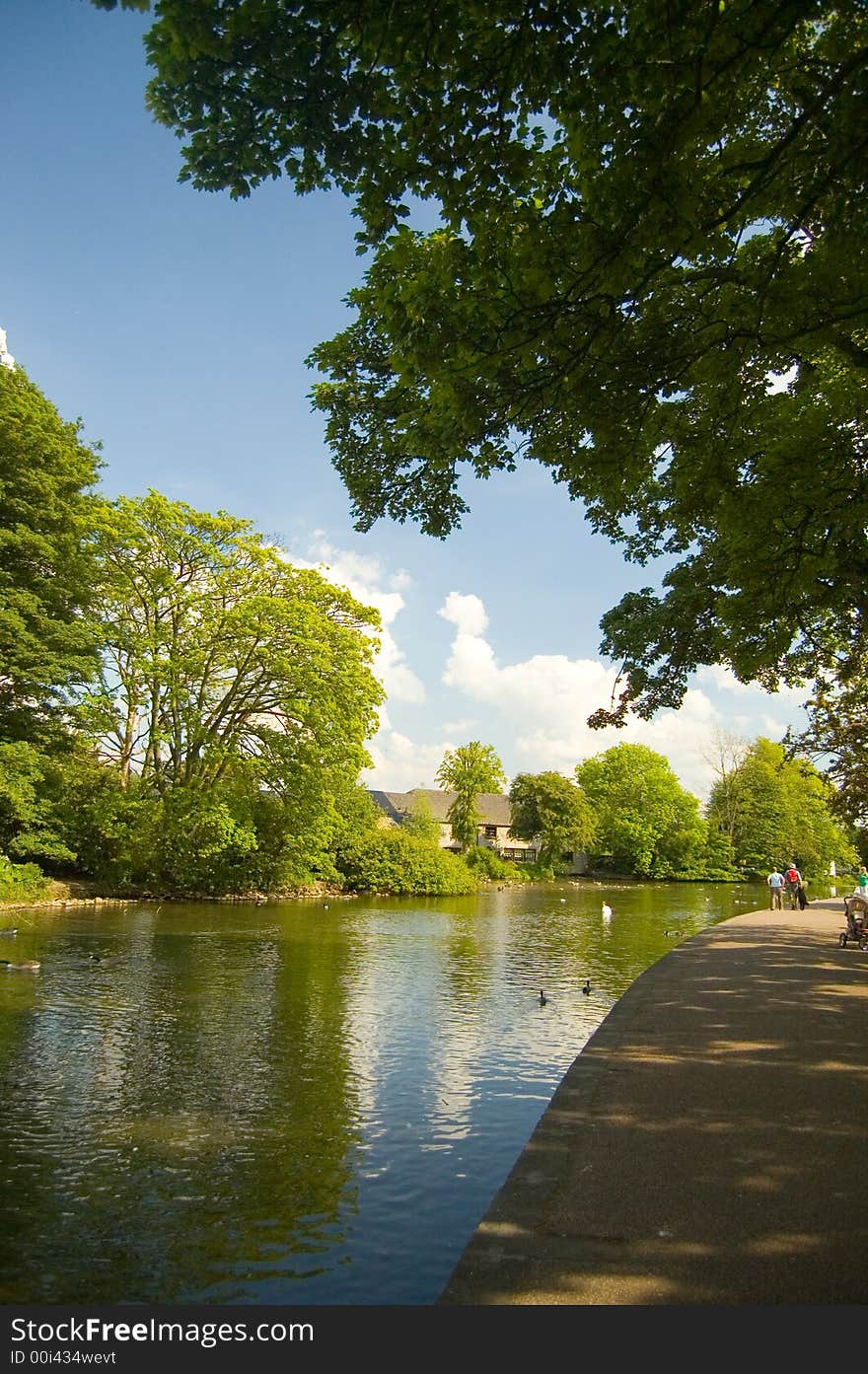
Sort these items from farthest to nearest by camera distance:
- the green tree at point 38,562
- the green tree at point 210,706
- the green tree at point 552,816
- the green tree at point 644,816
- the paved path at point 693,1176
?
the green tree at point 644,816, the green tree at point 552,816, the green tree at point 210,706, the green tree at point 38,562, the paved path at point 693,1176

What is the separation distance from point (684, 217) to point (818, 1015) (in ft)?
28.4

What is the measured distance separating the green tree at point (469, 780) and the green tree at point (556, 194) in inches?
2859

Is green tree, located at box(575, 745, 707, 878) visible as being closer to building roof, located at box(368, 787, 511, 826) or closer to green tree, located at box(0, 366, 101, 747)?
building roof, located at box(368, 787, 511, 826)

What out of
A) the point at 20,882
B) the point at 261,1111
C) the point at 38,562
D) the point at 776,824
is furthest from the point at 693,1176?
the point at 776,824

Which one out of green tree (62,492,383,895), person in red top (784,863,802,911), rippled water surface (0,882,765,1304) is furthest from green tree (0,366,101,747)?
person in red top (784,863,802,911)

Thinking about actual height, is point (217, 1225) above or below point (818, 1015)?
below

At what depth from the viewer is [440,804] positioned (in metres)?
104

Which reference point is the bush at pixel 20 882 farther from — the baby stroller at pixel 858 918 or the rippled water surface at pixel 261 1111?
the baby stroller at pixel 858 918

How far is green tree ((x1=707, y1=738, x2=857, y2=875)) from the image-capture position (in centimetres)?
7688

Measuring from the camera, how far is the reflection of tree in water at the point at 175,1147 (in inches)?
204

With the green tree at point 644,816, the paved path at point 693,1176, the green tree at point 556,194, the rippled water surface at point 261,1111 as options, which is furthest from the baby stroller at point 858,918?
the green tree at point 644,816

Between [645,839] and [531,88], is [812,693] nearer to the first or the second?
[531,88]

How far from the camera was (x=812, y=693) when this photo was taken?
20.1 meters

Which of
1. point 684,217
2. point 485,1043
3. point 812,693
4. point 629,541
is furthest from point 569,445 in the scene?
point 812,693
